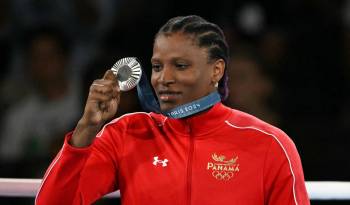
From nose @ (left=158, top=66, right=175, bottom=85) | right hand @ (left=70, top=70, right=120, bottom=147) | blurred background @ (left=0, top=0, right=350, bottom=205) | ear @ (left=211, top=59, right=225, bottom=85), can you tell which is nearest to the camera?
right hand @ (left=70, top=70, right=120, bottom=147)

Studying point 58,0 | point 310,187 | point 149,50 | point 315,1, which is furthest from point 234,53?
point 310,187

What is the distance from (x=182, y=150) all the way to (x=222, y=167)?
130 millimetres

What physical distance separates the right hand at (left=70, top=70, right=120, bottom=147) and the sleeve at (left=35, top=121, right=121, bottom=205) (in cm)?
3

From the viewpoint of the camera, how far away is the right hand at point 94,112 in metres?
2.26

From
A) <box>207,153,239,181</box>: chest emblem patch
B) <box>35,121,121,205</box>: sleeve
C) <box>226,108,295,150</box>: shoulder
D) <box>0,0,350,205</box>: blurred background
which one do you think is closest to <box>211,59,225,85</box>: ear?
<box>226,108,295,150</box>: shoulder

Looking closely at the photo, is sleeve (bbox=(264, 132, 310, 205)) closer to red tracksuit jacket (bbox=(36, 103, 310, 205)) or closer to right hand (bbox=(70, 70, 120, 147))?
red tracksuit jacket (bbox=(36, 103, 310, 205))

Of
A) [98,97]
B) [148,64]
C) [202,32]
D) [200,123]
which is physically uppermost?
[202,32]

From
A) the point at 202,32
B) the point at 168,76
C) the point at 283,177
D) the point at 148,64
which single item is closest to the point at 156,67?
the point at 168,76

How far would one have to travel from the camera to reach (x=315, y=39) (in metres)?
4.60

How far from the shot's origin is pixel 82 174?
238 cm

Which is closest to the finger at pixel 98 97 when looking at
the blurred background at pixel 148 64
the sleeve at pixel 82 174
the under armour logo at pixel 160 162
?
the sleeve at pixel 82 174

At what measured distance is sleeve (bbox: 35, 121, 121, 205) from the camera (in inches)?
90.0

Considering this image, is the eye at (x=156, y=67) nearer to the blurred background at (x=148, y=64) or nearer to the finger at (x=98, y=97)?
the finger at (x=98, y=97)

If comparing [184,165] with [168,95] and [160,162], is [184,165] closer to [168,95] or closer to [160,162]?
[160,162]
